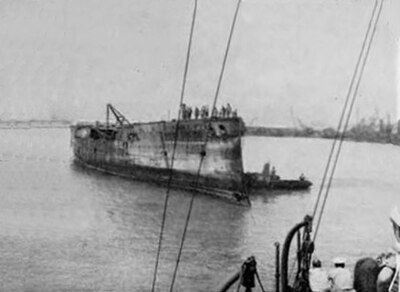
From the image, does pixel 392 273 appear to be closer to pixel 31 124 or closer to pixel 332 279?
pixel 332 279

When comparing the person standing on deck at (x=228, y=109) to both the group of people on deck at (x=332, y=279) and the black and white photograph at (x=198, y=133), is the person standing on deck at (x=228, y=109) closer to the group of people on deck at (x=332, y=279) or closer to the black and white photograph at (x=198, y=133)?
the black and white photograph at (x=198, y=133)

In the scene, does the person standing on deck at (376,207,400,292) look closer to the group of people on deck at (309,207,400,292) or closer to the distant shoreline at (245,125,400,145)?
the group of people on deck at (309,207,400,292)

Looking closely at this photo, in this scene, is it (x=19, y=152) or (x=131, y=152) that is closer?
(x=19, y=152)

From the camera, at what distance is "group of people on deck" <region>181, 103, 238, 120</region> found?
375 centimetres

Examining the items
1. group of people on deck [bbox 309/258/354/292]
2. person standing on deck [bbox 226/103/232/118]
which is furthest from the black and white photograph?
group of people on deck [bbox 309/258/354/292]

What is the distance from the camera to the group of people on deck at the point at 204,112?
148 inches

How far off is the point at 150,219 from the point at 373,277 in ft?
4.08

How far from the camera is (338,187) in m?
3.86

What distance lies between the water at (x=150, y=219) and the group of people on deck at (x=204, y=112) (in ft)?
0.68

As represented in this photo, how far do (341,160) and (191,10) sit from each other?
3.86 feet

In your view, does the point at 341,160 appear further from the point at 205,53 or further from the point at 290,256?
the point at 205,53

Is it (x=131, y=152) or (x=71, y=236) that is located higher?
(x=131, y=152)

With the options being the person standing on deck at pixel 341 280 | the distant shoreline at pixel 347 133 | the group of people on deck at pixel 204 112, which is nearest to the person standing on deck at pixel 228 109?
the group of people on deck at pixel 204 112

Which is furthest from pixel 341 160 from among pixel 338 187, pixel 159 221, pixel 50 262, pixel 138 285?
pixel 50 262
